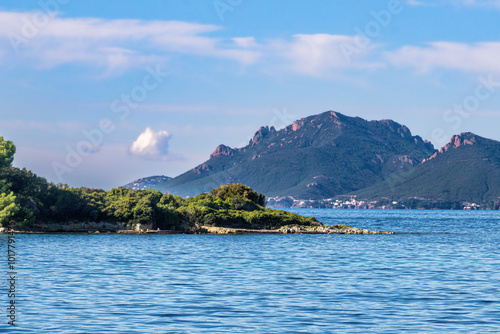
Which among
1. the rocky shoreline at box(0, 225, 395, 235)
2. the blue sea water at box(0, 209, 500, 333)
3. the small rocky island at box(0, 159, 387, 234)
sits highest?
the small rocky island at box(0, 159, 387, 234)

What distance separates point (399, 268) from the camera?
45.4m

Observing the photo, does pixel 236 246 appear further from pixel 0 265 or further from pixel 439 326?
pixel 439 326

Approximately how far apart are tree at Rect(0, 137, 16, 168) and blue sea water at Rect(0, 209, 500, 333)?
37.0 m

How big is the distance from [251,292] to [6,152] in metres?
68.4

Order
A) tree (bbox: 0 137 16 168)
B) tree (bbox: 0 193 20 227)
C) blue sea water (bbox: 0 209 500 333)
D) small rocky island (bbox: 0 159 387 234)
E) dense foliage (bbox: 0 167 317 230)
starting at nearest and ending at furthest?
blue sea water (bbox: 0 209 500 333), tree (bbox: 0 193 20 227), dense foliage (bbox: 0 167 317 230), small rocky island (bbox: 0 159 387 234), tree (bbox: 0 137 16 168)

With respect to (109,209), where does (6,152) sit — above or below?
above

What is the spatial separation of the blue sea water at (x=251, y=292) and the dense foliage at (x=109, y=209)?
28.5m

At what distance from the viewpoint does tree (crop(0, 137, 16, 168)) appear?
Answer: 90.6 meters

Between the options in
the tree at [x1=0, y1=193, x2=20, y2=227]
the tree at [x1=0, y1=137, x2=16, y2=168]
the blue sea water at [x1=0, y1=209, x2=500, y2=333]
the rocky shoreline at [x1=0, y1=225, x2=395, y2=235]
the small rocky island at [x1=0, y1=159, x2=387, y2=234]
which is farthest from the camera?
the tree at [x1=0, y1=137, x2=16, y2=168]

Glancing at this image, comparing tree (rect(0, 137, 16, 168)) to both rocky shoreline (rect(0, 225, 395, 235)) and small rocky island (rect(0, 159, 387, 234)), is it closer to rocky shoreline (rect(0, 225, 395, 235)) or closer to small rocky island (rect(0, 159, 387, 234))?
small rocky island (rect(0, 159, 387, 234))

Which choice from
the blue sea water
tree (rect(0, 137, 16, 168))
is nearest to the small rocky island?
tree (rect(0, 137, 16, 168))

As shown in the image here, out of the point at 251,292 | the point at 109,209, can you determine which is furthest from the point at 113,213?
the point at 251,292

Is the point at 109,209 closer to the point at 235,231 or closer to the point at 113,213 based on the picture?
the point at 113,213

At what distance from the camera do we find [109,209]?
9350 cm
